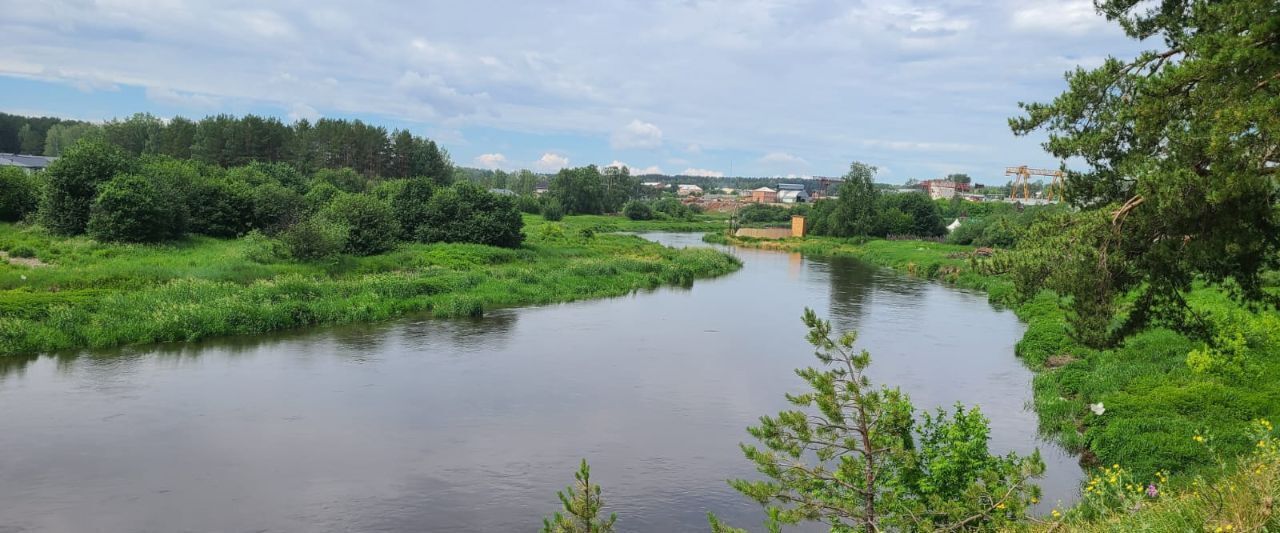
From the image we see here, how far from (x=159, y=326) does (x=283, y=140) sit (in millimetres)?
67463

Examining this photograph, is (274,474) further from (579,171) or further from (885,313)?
(579,171)

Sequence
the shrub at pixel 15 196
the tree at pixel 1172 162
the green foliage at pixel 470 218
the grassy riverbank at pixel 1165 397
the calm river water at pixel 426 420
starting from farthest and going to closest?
the green foliage at pixel 470 218 → the shrub at pixel 15 196 → the grassy riverbank at pixel 1165 397 → the calm river water at pixel 426 420 → the tree at pixel 1172 162

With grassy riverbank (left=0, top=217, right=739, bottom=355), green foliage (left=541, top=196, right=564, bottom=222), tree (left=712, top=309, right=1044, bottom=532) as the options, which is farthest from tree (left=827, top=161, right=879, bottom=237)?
tree (left=712, top=309, right=1044, bottom=532)

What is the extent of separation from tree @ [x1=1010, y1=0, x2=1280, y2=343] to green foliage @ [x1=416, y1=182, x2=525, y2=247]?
1499 inches

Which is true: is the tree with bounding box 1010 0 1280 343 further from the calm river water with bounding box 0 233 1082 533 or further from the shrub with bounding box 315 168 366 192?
the shrub with bounding box 315 168 366 192

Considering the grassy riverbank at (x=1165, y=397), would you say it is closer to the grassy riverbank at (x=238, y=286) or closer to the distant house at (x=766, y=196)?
the grassy riverbank at (x=238, y=286)

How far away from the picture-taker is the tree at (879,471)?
8.49 m

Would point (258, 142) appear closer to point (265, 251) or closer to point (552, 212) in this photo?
point (552, 212)

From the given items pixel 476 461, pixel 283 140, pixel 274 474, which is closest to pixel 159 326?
pixel 274 474

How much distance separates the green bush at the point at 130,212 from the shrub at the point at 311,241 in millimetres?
6752

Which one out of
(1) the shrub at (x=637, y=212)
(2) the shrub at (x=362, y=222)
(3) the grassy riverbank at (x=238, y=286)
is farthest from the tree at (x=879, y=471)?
(1) the shrub at (x=637, y=212)

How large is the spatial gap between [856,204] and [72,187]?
72867 millimetres

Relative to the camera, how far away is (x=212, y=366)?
2334 cm

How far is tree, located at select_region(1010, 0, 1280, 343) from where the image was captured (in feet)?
34.3
